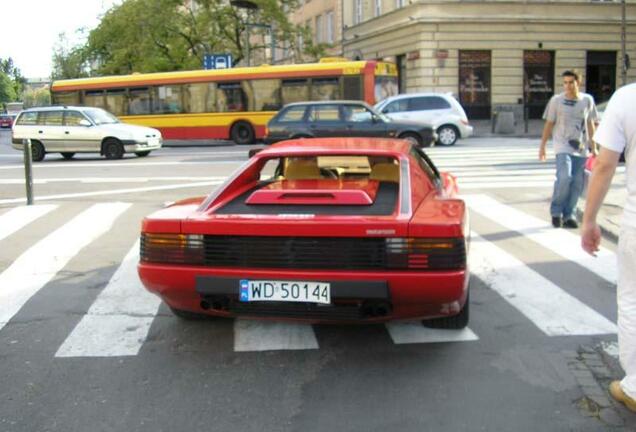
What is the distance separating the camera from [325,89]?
2359 cm

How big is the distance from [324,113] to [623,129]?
15.0m

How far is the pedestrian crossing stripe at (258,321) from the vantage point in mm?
4695

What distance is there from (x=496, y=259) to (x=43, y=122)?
16.4 meters

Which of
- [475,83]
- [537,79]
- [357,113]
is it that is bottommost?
[357,113]

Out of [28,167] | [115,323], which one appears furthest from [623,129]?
[28,167]

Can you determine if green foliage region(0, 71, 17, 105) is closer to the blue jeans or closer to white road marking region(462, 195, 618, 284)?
white road marking region(462, 195, 618, 284)

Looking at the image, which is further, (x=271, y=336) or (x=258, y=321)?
(x=258, y=321)

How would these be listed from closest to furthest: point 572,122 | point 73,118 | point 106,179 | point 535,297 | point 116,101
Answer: point 535,297
point 572,122
point 106,179
point 73,118
point 116,101

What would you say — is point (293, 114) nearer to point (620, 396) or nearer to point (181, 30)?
point (620, 396)

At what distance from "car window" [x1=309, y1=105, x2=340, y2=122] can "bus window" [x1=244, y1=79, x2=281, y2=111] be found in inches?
247

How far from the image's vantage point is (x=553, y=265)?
6711 mm

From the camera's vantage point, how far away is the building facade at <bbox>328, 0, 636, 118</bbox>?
33.0 meters

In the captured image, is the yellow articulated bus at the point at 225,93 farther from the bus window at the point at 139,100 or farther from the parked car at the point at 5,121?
the parked car at the point at 5,121

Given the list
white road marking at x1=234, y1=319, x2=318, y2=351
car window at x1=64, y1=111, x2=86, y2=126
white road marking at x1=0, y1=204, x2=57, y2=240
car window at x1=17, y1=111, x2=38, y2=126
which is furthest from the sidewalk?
car window at x1=17, y1=111, x2=38, y2=126
